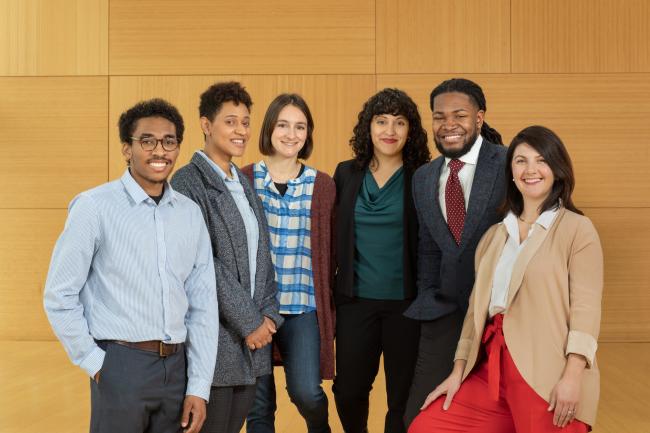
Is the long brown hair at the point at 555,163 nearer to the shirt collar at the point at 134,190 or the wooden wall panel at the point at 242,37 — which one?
the shirt collar at the point at 134,190

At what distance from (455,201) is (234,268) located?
900 mm

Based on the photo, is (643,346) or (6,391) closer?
(6,391)

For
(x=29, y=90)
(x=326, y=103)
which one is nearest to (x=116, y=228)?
(x=326, y=103)

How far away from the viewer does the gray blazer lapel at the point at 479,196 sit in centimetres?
283

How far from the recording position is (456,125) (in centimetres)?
299

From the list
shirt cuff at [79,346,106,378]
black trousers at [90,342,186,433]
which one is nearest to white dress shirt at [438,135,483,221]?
black trousers at [90,342,186,433]

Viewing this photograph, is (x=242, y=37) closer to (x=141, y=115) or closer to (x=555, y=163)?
(x=141, y=115)

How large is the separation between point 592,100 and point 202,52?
3.58 m

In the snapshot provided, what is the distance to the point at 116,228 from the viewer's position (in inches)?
85.1

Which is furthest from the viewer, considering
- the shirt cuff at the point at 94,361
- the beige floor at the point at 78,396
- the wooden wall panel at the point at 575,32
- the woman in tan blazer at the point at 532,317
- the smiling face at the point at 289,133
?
the wooden wall panel at the point at 575,32

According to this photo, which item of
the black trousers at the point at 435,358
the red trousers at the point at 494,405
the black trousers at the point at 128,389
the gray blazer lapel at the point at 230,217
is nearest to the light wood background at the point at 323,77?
the black trousers at the point at 435,358

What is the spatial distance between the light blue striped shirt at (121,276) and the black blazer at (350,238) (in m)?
1.00

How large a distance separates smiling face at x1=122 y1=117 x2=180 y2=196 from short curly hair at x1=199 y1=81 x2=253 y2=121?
0.56 meters

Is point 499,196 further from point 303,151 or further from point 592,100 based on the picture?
point 592,100
